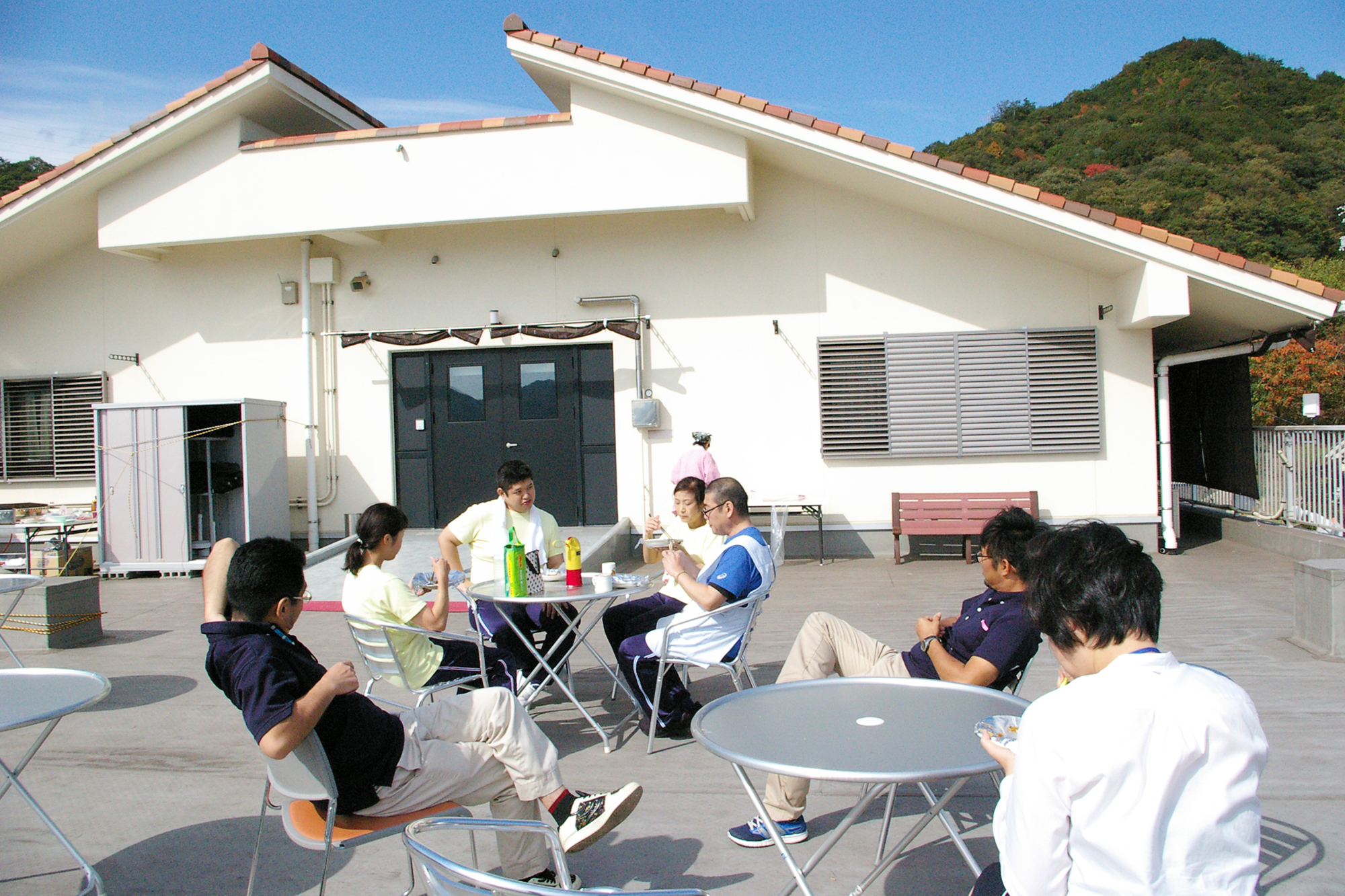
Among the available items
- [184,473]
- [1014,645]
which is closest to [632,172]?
[184,473]

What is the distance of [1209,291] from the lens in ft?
27.8

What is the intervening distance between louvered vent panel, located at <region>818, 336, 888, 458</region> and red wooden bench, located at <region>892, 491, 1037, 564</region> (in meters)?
0.72

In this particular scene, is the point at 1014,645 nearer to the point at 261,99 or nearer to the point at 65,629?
the point at 65,629

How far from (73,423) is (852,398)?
960 cm

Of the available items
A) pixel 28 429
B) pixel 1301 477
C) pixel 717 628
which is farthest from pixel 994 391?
pixel 28 429

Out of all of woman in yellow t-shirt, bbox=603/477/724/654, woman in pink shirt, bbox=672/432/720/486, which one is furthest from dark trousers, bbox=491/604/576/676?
woman in pink shirt, bbox=672/432/720/486

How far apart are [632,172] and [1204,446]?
26.9 feet

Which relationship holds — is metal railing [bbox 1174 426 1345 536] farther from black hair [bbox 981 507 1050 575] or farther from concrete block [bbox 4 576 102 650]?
concrete block [bbox 4 576 102 650]

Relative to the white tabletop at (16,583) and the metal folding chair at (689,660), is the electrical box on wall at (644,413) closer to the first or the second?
the white tabletop at (16,583)

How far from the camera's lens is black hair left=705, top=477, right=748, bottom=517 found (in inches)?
164

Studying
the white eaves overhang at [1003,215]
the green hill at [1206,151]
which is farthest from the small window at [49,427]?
the green hill at [1206,151]

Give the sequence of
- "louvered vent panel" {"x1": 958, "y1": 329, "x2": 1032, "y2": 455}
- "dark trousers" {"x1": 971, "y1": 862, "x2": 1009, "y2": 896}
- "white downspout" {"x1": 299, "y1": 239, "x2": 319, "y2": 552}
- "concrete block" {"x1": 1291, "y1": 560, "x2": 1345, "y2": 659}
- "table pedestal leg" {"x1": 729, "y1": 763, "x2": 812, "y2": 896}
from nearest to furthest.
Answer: "dark trousers" {"x1": 971, "y1": 862, "x2": 1009, "y2": 896} < "table pedestal leg" {"x1": 729, "y1": 763, "x2": 812, "y2": 896} < "concrete block" {"x1": 1291, "y1": 560, "x2": 1345, "y2": 659} < "louvered vent panel" {"x1": 958, "y1": 329, "x2": 1032, "y2": 455} < "white downspout" {"x1": 299, "y1": 239, "x2": 319, "y2": 552}

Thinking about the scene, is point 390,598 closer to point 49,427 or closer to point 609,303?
point 609,303

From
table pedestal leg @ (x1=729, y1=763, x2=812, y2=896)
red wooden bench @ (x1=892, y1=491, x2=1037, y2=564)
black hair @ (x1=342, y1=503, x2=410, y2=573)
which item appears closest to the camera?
table pedestal leg @ (x1=729, y1=763, x2=812, y2=896)
